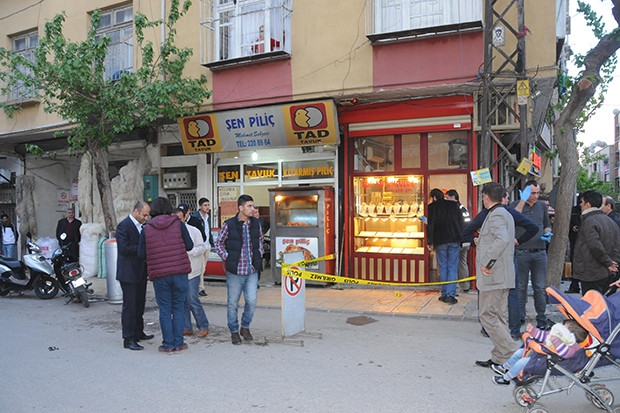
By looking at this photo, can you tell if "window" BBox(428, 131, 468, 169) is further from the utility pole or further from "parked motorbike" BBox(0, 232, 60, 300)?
"parked motorbike" BBox(0, 232, 60, 300)

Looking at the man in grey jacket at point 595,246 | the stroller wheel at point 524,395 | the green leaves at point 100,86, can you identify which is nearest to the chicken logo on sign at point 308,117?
the green leaves at point 100,86

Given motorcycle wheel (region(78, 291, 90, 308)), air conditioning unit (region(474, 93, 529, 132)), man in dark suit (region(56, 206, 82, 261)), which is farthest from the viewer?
man in dark suit (region(56, 206, 82, 261))

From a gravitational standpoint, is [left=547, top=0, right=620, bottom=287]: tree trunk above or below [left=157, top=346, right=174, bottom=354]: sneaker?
above

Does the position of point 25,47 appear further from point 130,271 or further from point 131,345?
point 131,345

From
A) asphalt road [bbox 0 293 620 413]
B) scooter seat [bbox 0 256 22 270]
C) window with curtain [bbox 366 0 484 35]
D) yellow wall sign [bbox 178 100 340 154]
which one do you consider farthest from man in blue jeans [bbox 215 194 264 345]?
scooter seat [bbox 0 256 22 270]

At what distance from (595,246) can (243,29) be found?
27.1ft

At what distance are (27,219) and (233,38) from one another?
8749 mm

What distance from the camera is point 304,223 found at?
35.1 feet

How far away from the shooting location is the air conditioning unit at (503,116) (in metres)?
8.68

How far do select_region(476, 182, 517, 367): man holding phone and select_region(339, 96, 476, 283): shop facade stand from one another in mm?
4705

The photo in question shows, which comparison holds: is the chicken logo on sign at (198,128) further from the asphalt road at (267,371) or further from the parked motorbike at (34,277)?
the asphalt road at (267,371)

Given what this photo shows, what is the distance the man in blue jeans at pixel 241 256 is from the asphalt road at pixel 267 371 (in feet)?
1.30

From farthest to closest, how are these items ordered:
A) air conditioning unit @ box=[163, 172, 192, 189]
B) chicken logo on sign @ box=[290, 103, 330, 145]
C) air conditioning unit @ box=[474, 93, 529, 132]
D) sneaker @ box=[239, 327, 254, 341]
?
air conditioning unit @ box=[163, 172, 192, 189] < chicken logo on sign @ box=[290, 103, 330, 145] < air conditioning unit @ box=[474, 93, 529, 132] < sneaker @ box=[239, 327, 254, 341]

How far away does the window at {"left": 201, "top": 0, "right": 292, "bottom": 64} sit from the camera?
10859 millimetres
